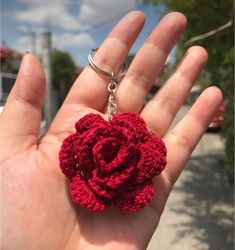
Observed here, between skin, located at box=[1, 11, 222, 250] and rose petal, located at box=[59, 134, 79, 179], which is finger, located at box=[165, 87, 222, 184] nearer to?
skin, located at box=[1, 11, 222, 250]

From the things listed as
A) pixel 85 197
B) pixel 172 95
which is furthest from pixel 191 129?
pixel 85 197

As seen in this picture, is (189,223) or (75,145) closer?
(75,145)

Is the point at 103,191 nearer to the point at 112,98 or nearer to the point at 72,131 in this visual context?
the point at 72,131

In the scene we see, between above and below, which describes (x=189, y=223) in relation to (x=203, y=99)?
below

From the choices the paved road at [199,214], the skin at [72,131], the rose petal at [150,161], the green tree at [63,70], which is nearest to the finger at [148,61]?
the skin at [72,131]

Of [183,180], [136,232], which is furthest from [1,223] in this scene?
[183,180]

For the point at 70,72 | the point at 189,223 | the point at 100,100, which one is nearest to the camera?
the point at 100,100

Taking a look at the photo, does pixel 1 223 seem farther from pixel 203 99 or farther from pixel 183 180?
pixel 183 180
